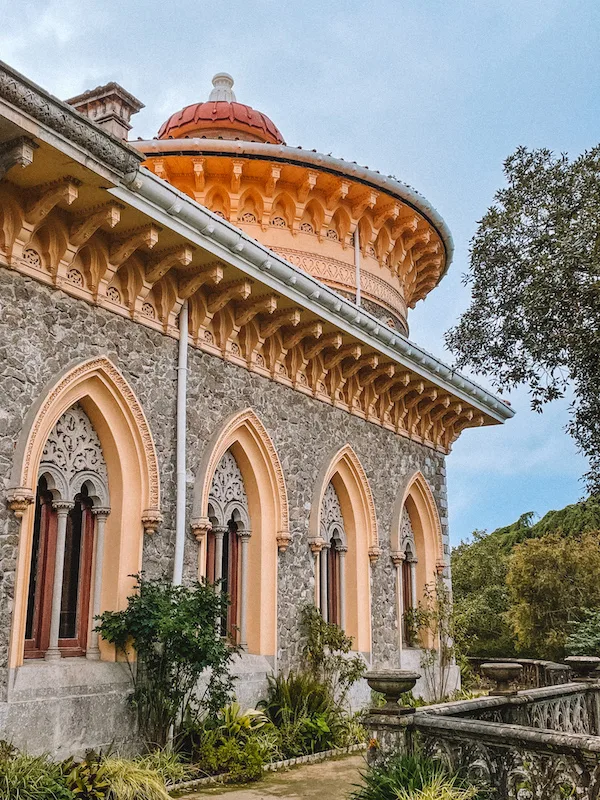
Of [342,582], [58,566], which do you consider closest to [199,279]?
[58,566]

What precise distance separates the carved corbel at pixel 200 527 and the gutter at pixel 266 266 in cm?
269

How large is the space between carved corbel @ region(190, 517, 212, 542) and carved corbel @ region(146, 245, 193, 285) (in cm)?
255

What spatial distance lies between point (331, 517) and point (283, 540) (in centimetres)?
174

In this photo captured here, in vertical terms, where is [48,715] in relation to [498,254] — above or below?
Answer: below

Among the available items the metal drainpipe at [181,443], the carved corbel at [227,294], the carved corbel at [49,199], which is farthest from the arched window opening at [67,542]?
the carved corbel at [227,294]

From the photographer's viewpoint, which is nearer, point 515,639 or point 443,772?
point 443,772

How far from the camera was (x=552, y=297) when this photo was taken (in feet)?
24.1

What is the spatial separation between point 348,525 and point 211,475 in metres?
3.64

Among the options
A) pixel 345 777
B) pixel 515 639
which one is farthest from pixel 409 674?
pixel 515 639

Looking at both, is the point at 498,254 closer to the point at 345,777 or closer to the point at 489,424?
the point at 345,777

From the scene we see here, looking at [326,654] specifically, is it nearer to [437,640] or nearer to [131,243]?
[437,640]

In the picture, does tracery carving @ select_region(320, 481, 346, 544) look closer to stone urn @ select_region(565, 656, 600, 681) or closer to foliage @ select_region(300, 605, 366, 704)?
foliage @ select_region(300, 605, 366, 704)

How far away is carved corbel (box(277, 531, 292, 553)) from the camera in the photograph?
A: 1019cm

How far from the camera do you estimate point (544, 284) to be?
24.2 feet
